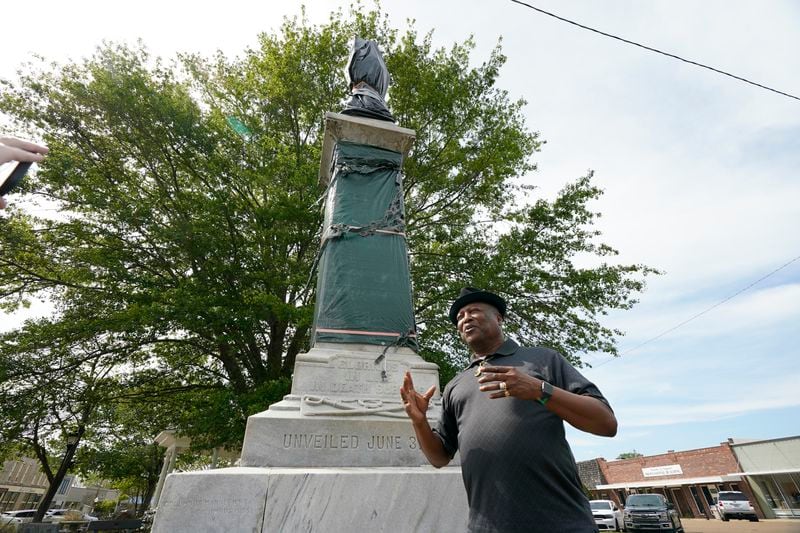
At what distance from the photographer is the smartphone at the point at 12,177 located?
176cm

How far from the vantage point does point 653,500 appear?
17922 millimetres

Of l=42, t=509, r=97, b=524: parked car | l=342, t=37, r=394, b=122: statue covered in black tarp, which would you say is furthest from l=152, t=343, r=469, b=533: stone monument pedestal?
l=42, t=509, r=97, b=524: parked car

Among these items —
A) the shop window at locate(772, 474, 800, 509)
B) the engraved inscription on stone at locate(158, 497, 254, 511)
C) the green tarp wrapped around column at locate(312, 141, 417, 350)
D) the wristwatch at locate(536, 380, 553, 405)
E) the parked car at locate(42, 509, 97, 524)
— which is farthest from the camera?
the shop window at locate(772, 474, 800, 509)

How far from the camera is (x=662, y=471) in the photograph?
34.0 m

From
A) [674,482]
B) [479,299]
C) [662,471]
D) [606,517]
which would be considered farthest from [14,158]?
[662,471]

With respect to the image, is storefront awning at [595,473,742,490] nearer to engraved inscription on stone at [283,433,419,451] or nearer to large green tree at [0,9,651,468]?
large green tree at [0,9,651,468]

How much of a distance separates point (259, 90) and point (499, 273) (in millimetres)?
8776

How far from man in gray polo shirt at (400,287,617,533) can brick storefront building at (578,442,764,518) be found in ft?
123

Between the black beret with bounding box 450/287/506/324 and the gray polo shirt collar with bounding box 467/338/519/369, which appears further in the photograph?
the black beret with bounding box 450/287/506/324

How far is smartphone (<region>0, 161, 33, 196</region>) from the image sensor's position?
1757mm

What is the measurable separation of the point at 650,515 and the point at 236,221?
63.3 feet

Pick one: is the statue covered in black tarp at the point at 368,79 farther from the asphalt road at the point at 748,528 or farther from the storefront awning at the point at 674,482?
the storefront awning at the point at 674,482

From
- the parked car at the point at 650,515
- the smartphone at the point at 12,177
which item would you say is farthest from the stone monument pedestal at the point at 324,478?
the parked car at the point at 650,515

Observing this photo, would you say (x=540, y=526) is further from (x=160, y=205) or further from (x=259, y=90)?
(x=259, y=90)
